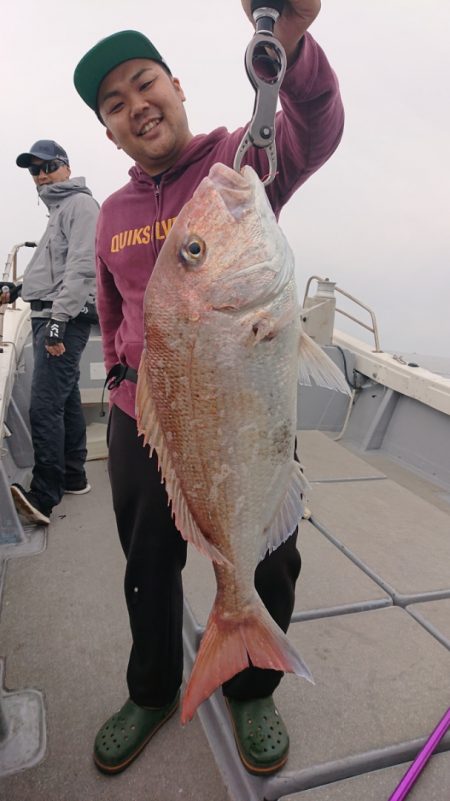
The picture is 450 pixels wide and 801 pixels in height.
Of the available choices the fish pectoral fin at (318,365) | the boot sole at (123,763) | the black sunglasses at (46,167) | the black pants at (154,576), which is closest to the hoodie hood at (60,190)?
the black sunglasses at (46,167)

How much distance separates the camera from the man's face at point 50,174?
12.5 feet

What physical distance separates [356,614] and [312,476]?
176cm

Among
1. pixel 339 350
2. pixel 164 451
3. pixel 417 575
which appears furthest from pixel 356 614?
pixel 339 350

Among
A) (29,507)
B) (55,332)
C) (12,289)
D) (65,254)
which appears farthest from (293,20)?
(12,289)

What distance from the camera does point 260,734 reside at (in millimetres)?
1658

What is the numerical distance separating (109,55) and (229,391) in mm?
1109

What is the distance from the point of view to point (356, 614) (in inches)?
93.7

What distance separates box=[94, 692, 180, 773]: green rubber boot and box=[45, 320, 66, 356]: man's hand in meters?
2.37

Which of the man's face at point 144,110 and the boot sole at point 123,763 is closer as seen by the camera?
the man's face at point 144,110

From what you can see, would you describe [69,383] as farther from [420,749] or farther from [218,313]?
[420,749]

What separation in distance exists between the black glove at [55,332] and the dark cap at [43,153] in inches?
51.9

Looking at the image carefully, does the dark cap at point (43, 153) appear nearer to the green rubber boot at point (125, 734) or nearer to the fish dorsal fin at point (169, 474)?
the fish dorsal fin at point (169, 474)

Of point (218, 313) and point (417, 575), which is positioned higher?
point (218, 313)

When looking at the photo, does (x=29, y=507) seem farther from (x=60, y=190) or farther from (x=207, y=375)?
(x=207, y=375)
